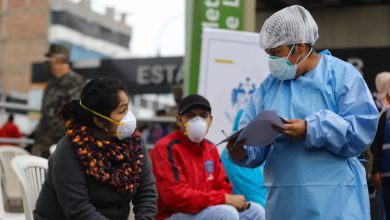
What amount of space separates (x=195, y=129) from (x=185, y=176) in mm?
343

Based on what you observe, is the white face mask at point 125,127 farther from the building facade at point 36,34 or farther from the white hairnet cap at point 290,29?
the building facade at point 36,34

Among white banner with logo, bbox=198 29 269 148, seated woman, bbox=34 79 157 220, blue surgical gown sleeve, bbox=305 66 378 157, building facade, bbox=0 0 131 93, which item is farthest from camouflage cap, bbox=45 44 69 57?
building facade, bbox=0 0 131 93

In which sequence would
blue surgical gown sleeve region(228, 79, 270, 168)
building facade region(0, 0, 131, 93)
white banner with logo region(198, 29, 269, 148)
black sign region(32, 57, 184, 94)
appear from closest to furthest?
1. blue surgical gown sleeve region(228, 79, 270, 168)
2. white banner with logo region(198, 29, 269, 148)
3. black sign region(32, 57, 184, 94)
4. building facade region(0, 0, 131, 93)

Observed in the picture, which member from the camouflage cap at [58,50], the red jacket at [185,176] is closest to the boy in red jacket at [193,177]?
the red jacket at [185,176]

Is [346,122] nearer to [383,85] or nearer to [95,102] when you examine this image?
[95,102]

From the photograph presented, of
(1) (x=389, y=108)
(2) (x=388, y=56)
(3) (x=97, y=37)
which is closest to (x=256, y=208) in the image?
(1) (x=389, y=108)

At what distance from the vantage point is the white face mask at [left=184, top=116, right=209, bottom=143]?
5332mm

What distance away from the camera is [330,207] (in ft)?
10.7

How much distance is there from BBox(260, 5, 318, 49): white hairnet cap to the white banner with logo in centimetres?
306

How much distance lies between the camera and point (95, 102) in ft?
12.8

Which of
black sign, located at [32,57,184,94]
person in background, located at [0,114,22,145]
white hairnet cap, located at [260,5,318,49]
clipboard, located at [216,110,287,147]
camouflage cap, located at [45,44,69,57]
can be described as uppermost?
white hairnet cap, located at [260,5,318,49]

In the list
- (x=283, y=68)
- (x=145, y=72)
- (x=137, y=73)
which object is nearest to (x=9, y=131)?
(x=137, y=73)

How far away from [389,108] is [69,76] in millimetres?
3025

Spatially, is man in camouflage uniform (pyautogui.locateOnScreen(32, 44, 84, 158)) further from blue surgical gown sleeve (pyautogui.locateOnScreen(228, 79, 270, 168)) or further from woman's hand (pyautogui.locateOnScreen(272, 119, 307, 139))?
woman's hand (pyautogui.locateOnScreen(272, 119, 307, 139))
